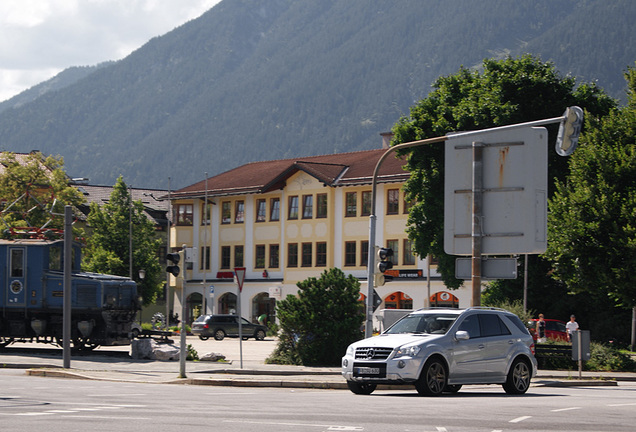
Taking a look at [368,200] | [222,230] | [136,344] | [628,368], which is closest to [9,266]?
[136,344]

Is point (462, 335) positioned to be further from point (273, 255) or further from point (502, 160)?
point (273, 255)

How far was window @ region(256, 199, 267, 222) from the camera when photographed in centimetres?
7644

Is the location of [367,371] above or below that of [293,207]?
below

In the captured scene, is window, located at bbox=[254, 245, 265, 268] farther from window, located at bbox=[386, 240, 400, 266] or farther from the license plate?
the license plate

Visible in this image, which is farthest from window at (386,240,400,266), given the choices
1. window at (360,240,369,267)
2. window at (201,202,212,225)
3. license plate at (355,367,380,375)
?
license plate at (355,367,380,375)

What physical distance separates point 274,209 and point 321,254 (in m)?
5.56

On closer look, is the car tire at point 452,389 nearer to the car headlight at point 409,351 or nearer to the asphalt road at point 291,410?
the asphalt road at point 291,410

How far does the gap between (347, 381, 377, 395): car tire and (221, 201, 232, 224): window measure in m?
58.4

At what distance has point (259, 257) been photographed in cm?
7694

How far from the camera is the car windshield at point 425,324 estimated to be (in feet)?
66.9

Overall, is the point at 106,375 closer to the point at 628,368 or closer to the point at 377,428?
the point at 377,428

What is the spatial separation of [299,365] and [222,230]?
4814 centimetres

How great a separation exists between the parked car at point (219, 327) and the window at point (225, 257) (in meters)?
14.9

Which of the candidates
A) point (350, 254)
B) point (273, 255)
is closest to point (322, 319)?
point (350, 254)
